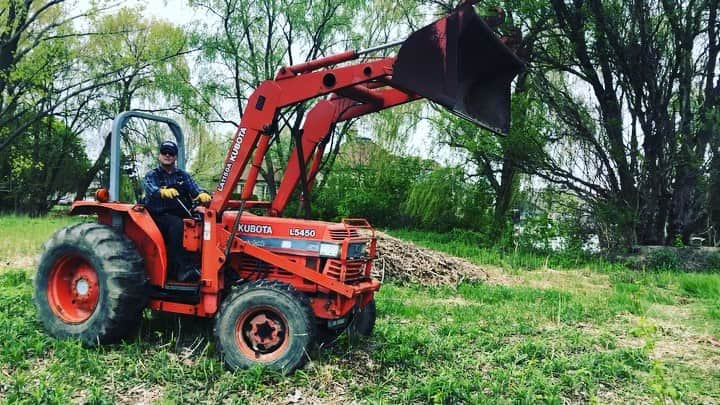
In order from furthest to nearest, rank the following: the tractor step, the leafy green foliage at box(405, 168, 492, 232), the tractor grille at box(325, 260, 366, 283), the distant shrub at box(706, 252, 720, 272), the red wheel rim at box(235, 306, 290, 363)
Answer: the leafy green foliage at box(405, 168, 492, 232) < the distant shrub at box(706, 252, 720, 272) < the tractor step < the tractor grille at box(325, 260, 366, 283) < the red wheel rim at box(235, 306, 290, 363)

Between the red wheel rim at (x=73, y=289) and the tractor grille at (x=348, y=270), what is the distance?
→ 7.11ft

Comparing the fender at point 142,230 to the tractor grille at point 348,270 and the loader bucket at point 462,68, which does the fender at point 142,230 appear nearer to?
the tractor grille at point 348,270

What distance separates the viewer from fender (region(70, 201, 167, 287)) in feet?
18.7

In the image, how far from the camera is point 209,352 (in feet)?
17.8

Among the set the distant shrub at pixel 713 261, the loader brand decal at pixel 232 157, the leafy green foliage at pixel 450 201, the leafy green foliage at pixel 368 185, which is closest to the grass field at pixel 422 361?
the loader brand decal at pixel 232 157

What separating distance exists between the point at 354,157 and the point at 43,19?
45.2ft

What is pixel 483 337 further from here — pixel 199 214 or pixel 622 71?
pixel 622 71

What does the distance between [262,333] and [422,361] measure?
1.38 m

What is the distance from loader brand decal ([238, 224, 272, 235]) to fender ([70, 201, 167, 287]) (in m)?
0.73

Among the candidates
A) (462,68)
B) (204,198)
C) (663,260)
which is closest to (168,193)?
(204,198)

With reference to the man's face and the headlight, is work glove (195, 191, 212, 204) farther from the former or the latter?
the headlight

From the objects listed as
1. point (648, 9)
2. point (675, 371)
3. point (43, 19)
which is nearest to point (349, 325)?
point (675, 371)

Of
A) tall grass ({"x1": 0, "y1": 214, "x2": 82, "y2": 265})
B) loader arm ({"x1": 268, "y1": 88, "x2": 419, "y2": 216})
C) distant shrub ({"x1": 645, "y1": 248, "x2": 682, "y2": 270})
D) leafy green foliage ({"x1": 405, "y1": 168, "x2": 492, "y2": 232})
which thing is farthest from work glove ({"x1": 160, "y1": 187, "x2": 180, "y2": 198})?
leafy green foliage ({"x1": 405, "y1": 168, "x2": 492, "y2": 232})

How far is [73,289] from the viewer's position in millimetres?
5922
